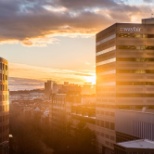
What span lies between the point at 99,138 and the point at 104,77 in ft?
77.5

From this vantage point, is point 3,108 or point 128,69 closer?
point 128,69

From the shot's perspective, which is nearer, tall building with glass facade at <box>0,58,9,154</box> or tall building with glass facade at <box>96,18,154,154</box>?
tall building with glass facade at <box>96,18,154,154</box>

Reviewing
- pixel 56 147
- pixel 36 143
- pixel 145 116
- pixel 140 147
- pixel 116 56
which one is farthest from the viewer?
pixel 36 143

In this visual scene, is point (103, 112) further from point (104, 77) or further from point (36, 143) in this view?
point (36, 143)

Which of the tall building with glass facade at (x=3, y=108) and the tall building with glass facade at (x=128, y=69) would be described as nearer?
the tall building with glass facade at (x=128, y=69)

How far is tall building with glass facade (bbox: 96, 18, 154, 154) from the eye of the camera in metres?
146

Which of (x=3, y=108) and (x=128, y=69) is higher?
(x=128, y=69)

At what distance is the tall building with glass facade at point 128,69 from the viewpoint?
478 ft

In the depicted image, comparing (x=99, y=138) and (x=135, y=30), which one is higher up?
(x=135, y=30)

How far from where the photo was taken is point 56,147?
593 ft

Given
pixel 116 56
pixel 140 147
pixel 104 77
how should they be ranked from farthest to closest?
pixel 104 77 < pixel 116 56 < pixel 140 147

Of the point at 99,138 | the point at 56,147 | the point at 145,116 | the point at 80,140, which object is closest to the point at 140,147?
the point at 145,116

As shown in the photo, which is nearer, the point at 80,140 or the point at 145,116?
the point at 145,116

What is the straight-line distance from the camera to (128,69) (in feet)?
480
